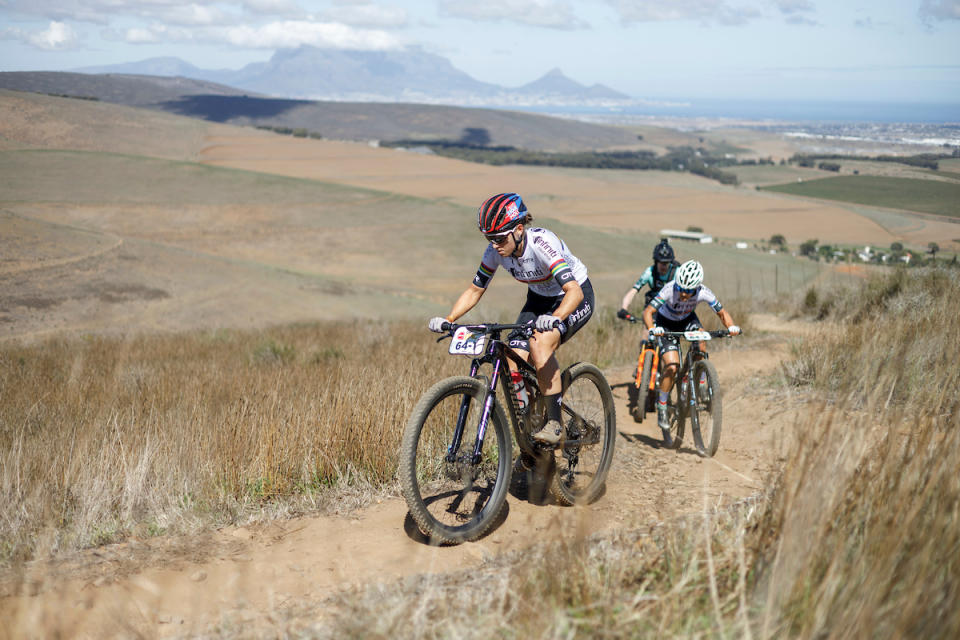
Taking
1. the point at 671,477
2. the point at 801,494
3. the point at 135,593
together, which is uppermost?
the point at 801,494

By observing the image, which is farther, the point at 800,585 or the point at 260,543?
the point at 260,543

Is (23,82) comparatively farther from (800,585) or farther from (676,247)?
(800,585)

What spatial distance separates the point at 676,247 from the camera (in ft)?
143

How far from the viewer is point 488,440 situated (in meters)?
5.34

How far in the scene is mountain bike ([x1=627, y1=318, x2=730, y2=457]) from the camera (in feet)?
22.2

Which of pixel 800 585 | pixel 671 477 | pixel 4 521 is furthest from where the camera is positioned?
pixel 671 477

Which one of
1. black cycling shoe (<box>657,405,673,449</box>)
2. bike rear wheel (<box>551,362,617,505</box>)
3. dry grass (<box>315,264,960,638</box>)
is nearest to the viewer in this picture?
dry grass (<box>315,264,960,638</box>)

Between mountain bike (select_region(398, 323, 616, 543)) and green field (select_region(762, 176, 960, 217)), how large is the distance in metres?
12.0

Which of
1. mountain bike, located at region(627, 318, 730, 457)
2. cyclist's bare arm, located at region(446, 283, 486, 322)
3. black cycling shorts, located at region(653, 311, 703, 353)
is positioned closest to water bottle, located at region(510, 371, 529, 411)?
cyclist's bare arm, located at region(446, 283, 486, 322)

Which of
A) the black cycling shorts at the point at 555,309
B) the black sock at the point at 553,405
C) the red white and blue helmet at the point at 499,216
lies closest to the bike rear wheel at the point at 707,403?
the black cycling shorts at the point at 555,309

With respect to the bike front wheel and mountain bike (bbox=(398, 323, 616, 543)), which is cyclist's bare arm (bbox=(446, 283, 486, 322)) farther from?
the bike front wheel

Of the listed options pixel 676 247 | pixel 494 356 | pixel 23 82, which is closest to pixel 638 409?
pixel 494 356

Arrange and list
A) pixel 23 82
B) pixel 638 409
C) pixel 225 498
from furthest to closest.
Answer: pixel 23 82
pixel 638 409
pixel 225 498

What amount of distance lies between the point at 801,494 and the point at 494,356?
203 centimetres
